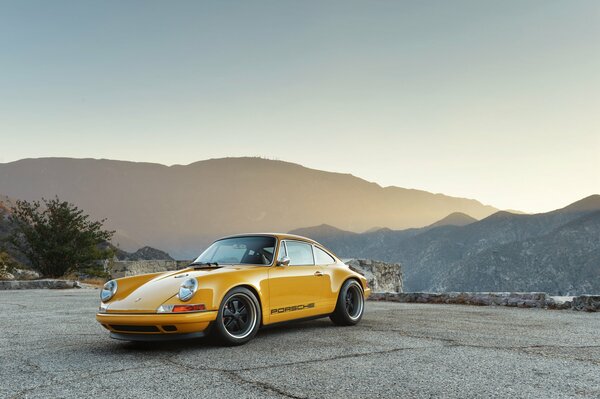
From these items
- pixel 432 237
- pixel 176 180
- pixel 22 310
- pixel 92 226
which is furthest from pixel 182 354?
pixel 176 180

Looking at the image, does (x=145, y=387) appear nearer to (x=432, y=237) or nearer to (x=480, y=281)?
(x=480, y=281)

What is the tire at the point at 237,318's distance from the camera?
6004mm

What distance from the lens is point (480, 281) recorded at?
3543 inches

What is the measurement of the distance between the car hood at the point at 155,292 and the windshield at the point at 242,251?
1.45 feet

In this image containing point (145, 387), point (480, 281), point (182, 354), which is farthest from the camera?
point (480, 281)

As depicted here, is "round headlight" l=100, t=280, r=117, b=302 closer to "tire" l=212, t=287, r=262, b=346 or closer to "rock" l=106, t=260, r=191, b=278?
"tire" l=212, t=287, r=262, b=346

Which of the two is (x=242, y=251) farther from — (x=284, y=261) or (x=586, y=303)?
(x=586, y=303)

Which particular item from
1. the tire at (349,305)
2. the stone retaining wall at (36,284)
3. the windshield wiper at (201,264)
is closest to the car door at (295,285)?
the tire at (349,305)

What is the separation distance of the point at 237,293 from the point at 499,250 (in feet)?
320

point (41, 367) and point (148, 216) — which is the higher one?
point (148, 216)

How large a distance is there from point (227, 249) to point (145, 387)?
10.3 ft

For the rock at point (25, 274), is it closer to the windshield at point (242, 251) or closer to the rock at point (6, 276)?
the rock at point (6, 276)

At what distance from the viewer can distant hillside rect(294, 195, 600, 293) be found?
86.9 meters

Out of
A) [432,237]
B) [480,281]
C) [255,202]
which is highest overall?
[255,202]
